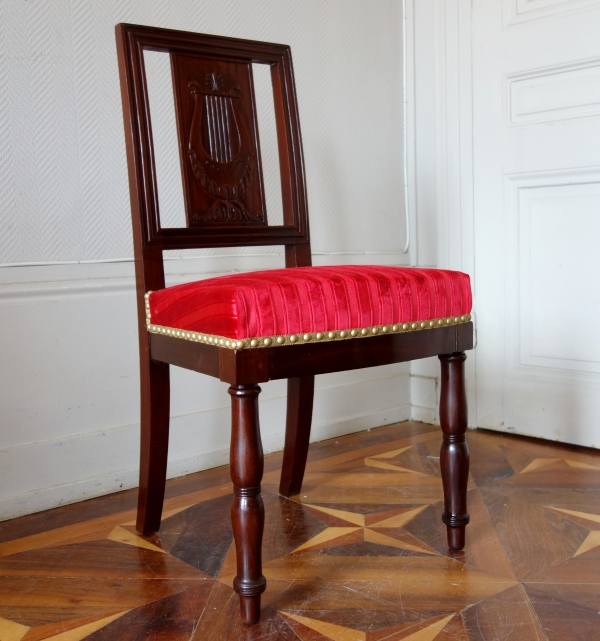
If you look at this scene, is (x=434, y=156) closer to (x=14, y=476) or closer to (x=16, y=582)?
(x=14, y=476)

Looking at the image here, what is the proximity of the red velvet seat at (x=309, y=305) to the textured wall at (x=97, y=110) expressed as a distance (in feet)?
1.51

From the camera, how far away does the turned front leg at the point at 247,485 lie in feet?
3.38

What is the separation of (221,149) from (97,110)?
41 centimetres

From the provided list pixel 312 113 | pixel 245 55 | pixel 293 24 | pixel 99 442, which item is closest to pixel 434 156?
pixel 312 113

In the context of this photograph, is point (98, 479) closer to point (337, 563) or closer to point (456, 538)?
point (337, 563)

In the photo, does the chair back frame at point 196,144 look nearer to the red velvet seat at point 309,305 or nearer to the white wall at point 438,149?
the red velvet seat at point 309,305

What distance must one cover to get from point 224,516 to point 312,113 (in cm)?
114

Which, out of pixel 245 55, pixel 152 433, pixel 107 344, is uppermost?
pixel 245 55

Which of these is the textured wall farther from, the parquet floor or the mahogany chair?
the parquet floor

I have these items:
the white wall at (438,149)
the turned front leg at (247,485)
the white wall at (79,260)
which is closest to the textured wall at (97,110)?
the white wall at (79,260)

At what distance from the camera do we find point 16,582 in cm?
124

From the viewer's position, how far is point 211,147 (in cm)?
141

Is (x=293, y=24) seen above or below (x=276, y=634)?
above

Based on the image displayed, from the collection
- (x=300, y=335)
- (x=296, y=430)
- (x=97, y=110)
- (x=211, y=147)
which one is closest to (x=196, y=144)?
(x=211, y=147)
